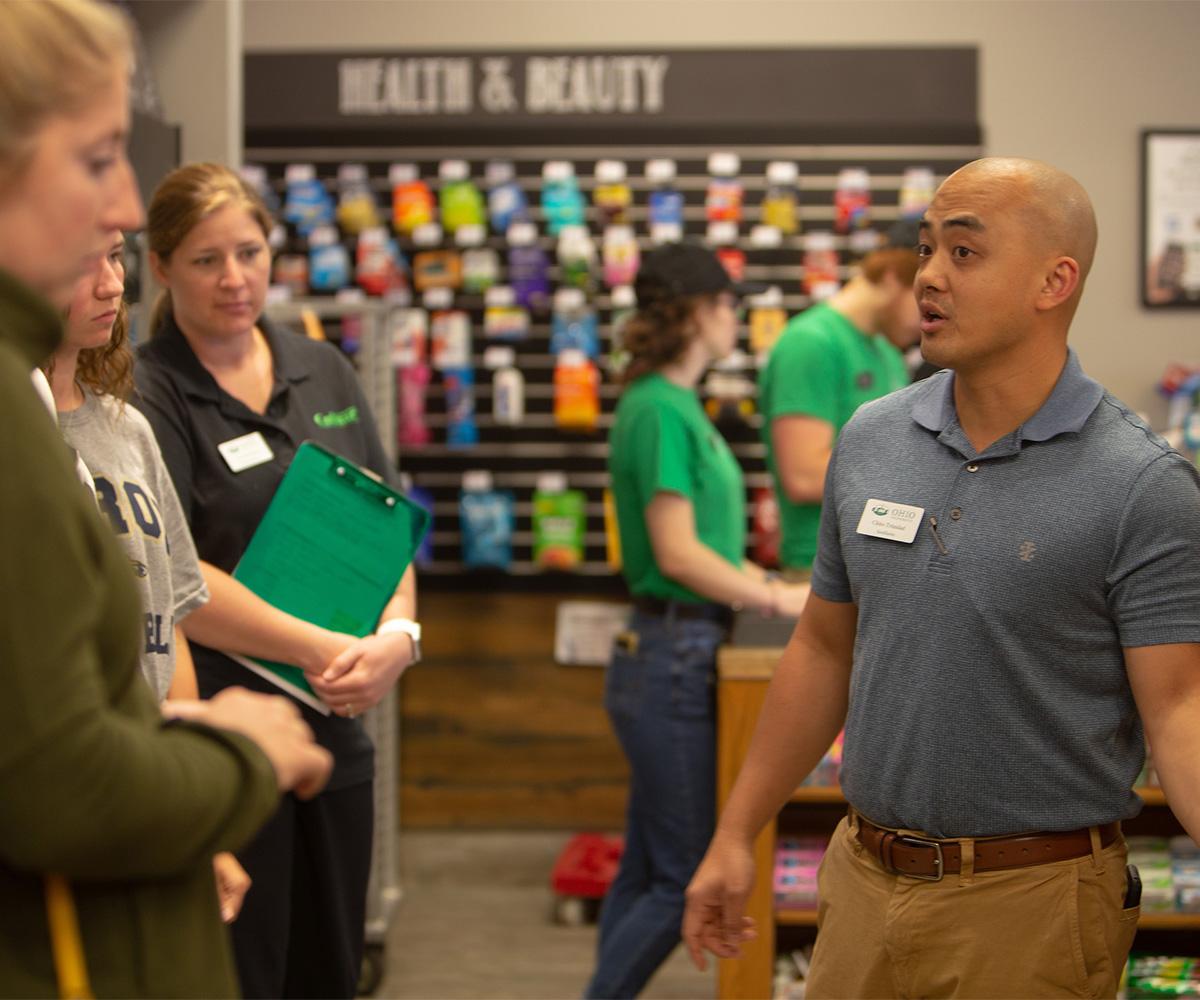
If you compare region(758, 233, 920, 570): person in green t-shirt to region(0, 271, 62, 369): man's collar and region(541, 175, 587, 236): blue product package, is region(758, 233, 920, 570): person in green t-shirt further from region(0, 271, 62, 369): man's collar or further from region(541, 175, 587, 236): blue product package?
region(0, 271, 62, 369): man's collar

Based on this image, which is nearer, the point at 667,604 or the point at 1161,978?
the point at 1161,978

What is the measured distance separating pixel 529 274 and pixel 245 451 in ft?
11.0

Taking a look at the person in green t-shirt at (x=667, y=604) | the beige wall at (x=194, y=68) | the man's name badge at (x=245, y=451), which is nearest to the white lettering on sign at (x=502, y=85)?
the beige wall at (x=194, y=68)

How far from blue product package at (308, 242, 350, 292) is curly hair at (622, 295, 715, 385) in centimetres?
249

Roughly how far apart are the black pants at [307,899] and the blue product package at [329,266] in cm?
354

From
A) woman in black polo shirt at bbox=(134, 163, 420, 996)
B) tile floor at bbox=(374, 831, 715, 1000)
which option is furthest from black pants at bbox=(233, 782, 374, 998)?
tile floor at bbox=(374, 831, 715, 1000)

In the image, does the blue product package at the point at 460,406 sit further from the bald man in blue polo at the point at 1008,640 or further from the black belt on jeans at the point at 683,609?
the bald man in blue polo at the point at 1008,640

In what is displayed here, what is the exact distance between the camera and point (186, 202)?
2396mm

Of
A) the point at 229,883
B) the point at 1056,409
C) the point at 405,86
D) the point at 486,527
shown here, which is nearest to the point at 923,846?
the point at 1056,409

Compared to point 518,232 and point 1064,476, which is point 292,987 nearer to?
point 1064,476

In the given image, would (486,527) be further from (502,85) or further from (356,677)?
(356,677)

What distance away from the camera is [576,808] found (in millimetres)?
5777

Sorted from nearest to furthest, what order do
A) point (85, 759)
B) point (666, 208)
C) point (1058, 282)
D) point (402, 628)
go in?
point (85, 759) < point (1058, 282) < point (402, 628) < point (666, 208)

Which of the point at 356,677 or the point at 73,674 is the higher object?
the point at 73,674
